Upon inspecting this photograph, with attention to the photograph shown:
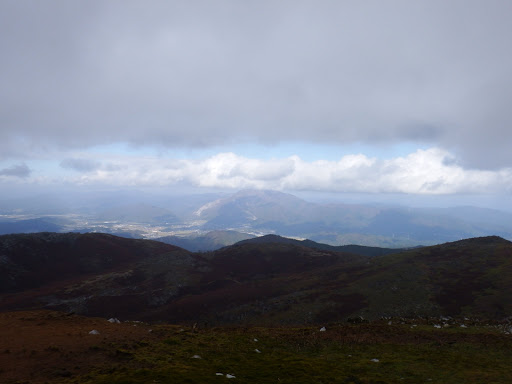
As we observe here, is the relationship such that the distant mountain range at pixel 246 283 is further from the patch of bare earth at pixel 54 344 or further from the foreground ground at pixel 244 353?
the patch of bare earth at pixel 54 344

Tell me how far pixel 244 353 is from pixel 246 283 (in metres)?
99.8

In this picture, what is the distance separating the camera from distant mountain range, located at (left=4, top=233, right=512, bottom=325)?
74812mm

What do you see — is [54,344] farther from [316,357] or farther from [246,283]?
[246,283]

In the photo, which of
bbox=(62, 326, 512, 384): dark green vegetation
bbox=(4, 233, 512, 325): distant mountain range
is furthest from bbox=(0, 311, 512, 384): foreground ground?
bbox=(4, 233, 512, 325): distant mountain range

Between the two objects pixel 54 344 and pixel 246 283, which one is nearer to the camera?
pixel 54 344

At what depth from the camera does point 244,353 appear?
2622cm

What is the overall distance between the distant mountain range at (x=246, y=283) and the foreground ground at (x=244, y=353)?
3997 centimetres

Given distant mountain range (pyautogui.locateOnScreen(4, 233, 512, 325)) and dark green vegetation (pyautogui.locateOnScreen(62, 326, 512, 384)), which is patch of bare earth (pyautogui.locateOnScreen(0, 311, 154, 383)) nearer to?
dark green vegetation (pyautogui.locateOnScreen(62, 326, 512, 384))

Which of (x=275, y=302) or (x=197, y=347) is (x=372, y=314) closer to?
(x=275, y=302)

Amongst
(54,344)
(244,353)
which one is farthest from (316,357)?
(54,344)

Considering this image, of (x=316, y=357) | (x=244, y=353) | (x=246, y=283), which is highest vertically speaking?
(x=244, y=353)

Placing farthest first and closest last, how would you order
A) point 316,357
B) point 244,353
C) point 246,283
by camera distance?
point 246,283, point 316,357, point 244,353

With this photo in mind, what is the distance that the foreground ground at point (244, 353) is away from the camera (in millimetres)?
A: 20391

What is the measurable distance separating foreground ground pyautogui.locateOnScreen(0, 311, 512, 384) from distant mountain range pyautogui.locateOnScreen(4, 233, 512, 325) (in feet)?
131
